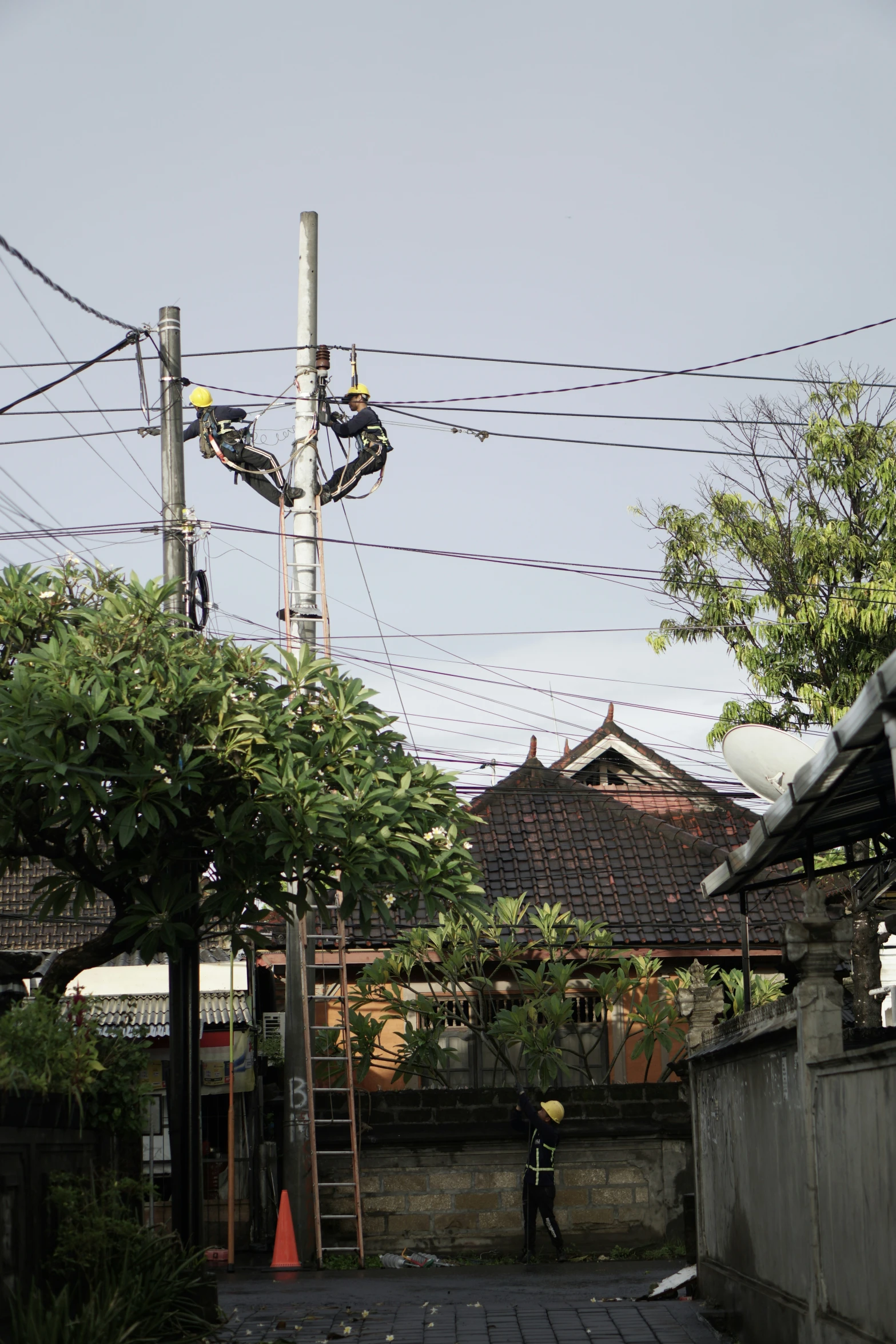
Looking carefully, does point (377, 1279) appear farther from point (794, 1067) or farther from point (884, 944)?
point (884, 944)

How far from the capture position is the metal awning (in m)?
6.68

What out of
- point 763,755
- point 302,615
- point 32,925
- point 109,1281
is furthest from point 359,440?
point 32,925

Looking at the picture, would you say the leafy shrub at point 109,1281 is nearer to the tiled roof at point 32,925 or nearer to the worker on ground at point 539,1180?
the worker on ground at point 539,1180

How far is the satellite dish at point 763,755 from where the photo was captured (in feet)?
37.7

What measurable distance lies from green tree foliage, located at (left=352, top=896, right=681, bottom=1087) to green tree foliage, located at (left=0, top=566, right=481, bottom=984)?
7.74m

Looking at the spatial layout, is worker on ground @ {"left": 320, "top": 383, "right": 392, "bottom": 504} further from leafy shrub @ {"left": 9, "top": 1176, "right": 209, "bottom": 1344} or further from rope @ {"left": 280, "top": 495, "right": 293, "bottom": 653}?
leafy shrub @ {"left": 9, "top": 1176, "right": 209, "bottom": 1344}

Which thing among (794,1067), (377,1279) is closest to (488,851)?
(377,1279)

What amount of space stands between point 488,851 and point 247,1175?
21.1 feet

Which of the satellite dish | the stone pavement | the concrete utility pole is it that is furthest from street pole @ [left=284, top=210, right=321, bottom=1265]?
the satellite dish

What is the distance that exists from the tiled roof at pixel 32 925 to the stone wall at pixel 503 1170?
8.23m

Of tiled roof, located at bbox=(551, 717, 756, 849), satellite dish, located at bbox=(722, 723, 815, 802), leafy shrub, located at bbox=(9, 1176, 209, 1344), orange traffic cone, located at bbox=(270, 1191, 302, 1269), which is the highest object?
tiled roof, located at bbox=(551, 717, 756, 849)

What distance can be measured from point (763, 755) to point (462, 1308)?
17.0ft

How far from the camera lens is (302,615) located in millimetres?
16719

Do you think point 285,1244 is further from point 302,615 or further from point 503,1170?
point 302,615
